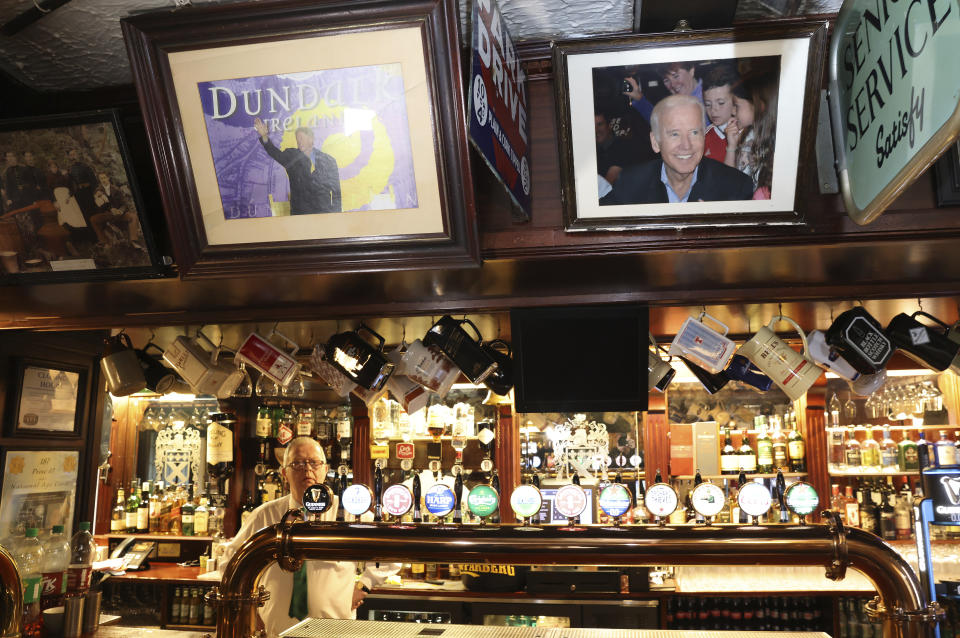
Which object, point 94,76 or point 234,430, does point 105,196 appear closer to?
point 94,76

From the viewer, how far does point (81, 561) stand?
3.12m

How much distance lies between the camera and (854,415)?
5684 mm

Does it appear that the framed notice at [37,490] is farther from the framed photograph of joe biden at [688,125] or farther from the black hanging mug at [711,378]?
the black hanging mug at [711,378]

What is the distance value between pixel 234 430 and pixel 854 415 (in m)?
4.96

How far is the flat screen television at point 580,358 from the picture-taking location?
2.80m

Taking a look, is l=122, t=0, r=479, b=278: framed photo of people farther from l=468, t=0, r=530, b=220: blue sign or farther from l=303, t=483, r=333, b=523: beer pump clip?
l=303, t=483, r=333, b=523: beer pump clip

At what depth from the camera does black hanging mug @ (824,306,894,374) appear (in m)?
2.69

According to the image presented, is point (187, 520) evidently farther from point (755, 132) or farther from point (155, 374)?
point (755, 132)

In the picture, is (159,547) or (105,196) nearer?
(105,196)

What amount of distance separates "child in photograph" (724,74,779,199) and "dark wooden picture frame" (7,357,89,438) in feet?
9.98

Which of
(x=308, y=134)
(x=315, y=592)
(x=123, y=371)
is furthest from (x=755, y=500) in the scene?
(x=123, y=371)

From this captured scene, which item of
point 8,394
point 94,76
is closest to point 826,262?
point 94,76

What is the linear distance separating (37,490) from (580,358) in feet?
8.12

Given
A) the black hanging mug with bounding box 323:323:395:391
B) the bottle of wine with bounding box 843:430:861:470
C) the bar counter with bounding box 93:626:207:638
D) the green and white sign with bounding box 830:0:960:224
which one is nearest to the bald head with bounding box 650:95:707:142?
the green and white sign with bounding box 830:0:960:224
